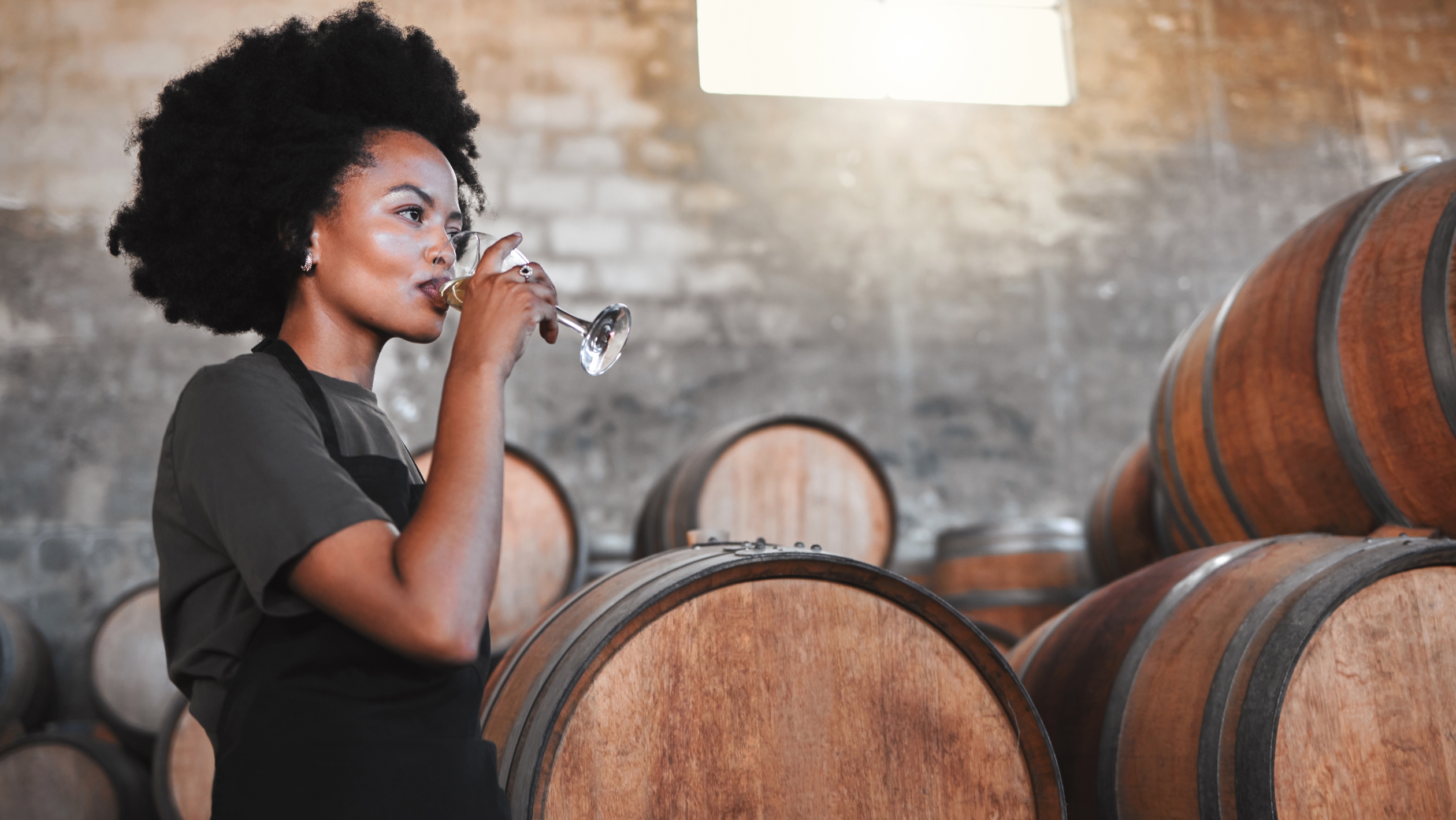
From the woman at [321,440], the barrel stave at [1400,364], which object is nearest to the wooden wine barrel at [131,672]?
the woman at [321,440]

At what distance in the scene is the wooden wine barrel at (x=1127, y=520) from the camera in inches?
147

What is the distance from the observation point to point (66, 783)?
11.4ft

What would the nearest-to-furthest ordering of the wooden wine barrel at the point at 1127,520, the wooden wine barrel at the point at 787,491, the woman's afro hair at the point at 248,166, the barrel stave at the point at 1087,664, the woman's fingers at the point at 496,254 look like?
the woman's fingers at the point at 496,254 → the woman's afro hair at the point at 248,166 → the barrel stave at the point at 1087,664 → the wooden wine barrel at the point at 787,491 → the wooden wine barrel at the point at 1127,520

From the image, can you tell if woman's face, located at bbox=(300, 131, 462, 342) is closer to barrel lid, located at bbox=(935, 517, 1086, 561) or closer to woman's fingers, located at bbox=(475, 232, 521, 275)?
woman's fingers, located at bbox=(475, 232, 521, 275)

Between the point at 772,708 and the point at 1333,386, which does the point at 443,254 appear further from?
the point at 1333,386

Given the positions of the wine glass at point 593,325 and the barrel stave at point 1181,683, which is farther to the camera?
the barrel stave at point 1181,683

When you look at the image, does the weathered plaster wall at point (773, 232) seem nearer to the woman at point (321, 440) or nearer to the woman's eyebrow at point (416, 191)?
the woman at point (321, 440)

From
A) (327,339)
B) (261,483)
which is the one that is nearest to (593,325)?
(327,339)

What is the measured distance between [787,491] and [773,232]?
267 cm

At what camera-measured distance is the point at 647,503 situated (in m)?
4.29

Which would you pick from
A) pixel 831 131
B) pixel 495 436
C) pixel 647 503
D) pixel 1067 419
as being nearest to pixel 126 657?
pixel 647 503

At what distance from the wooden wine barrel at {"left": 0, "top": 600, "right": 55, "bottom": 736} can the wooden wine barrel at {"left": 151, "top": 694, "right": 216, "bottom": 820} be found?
115 centimetres

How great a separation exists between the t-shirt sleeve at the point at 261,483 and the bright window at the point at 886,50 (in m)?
5.44

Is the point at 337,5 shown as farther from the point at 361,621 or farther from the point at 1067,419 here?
the point at 361,621
